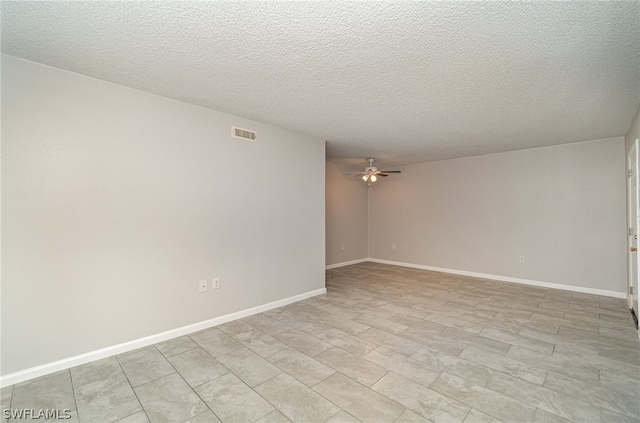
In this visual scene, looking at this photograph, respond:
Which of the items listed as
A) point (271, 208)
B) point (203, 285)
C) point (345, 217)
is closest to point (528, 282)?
point (345, 217)

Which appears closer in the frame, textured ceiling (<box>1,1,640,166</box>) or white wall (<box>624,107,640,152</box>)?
textured ceiling (<box>1,1,640,166</box>)

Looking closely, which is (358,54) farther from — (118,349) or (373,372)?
(118,349)

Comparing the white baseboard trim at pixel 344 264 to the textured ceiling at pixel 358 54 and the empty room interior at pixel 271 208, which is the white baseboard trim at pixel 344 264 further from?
the textured ceiling at pixel 358 54

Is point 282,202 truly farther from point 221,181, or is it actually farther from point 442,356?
point 442,356

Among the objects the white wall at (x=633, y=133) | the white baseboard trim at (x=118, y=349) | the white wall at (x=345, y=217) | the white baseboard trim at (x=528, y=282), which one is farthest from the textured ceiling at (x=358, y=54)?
the white wall at (x=345, y=217)

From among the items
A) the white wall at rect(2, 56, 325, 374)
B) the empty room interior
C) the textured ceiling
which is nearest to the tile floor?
the empty room interior

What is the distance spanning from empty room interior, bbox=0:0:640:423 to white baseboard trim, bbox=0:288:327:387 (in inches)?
0.6

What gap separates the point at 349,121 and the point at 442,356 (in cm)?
290

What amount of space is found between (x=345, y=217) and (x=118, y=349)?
5.28 m

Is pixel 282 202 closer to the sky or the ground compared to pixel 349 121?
closer to the ground

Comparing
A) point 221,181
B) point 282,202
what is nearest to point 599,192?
point 282,202

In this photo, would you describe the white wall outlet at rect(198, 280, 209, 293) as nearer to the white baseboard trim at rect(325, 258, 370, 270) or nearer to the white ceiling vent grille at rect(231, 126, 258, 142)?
the white ceiling vent grille at rect(231, 126, 258, 142)

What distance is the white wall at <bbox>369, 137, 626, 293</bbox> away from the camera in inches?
177

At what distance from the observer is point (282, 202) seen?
4055 mm
